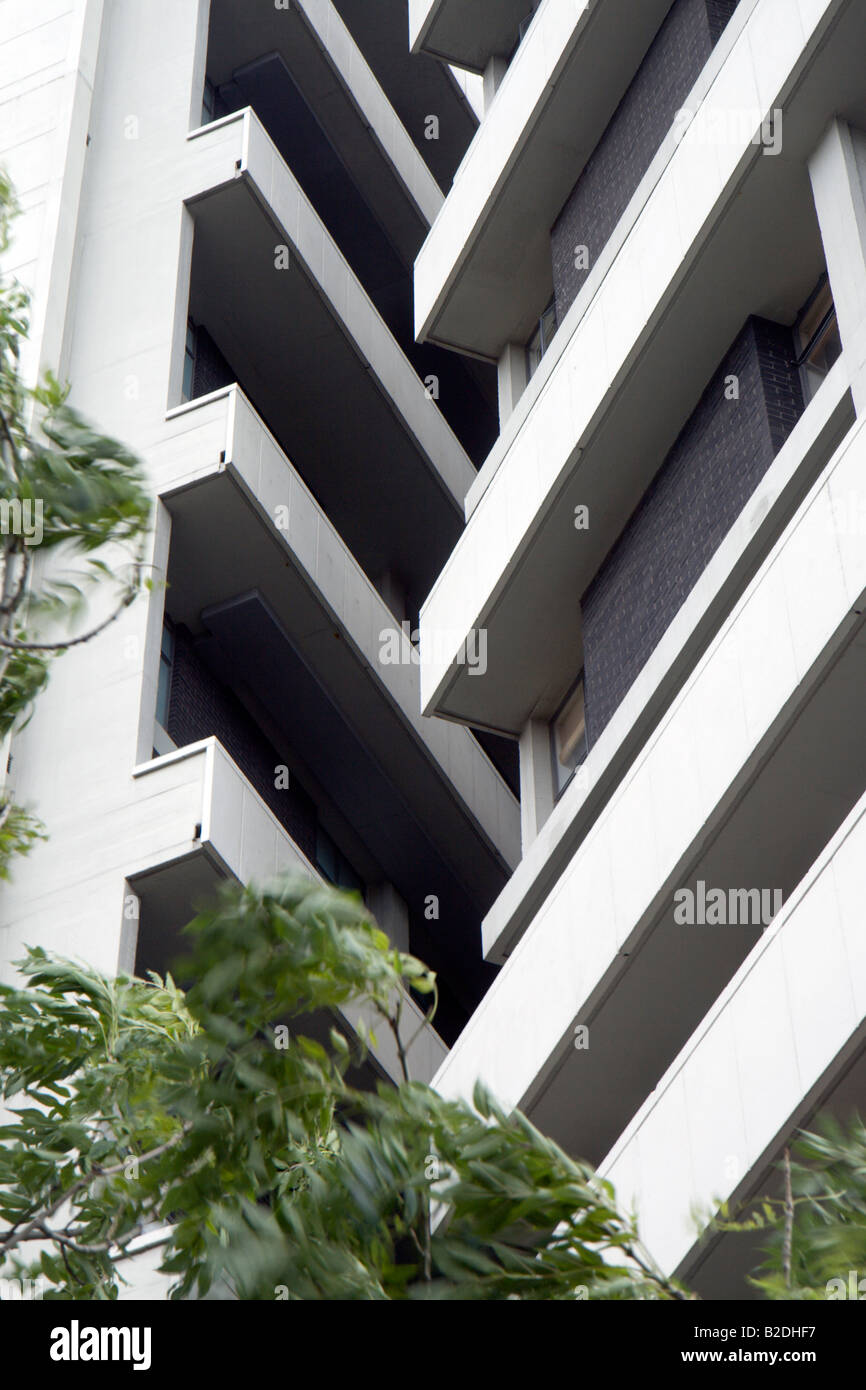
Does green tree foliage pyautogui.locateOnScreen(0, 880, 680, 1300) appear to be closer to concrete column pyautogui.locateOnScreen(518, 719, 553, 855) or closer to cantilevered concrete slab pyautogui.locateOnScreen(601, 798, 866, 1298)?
cantilevered concrete slab pyautogui.locateOnScreen(601, 798, 866, 1298)

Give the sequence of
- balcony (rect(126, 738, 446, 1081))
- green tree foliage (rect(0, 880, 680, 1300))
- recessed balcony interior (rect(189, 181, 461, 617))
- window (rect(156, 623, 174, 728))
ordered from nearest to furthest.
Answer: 1. green tree foliage (rect(0, 880, 680, 1300))
2. balcony (rect(126, 738, 446, 1081))
3. window (rect(156, 623, 174, 728))
4. recessed balcony interior (rect(189, 181, 461, 617))

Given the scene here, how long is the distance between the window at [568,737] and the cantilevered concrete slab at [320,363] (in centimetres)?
618

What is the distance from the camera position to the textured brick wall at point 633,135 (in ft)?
54.9

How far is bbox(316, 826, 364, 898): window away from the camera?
2098 cm

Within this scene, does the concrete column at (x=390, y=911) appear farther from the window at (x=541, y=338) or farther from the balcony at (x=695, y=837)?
the balcony at (x=695, y=837)

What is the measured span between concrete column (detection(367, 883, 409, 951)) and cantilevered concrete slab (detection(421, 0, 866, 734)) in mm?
4158

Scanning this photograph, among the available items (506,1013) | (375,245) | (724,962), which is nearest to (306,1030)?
(506,1013)

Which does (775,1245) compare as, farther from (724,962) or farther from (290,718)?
(290,718)

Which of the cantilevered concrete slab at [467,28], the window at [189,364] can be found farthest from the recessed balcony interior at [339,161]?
the window at [189,364]

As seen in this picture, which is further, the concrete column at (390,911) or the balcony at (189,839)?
the concrete column at (390,911)

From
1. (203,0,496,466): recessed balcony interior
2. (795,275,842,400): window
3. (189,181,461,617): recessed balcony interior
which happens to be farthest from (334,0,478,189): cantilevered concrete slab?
(795,275,842,400): window

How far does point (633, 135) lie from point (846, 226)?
5.53 metres

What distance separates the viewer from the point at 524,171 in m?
19.3

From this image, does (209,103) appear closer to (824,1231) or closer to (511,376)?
(511,376)
